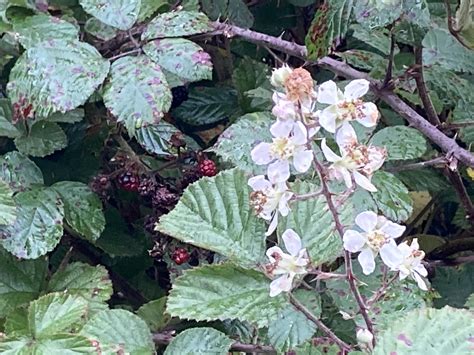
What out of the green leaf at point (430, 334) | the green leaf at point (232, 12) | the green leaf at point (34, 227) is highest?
the green leaf at point (232, 12)

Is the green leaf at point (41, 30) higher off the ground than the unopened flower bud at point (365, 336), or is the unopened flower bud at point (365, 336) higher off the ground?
the green leaf at point (41, 30)

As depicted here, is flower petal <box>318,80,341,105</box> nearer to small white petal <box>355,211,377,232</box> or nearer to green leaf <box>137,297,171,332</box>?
small white petal <box>355,211,377,232</box>

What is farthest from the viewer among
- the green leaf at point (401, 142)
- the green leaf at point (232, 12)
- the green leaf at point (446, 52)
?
the green leaf at point (232, 12)

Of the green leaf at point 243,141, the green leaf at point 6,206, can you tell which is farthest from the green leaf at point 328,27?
the green leaf at point 6,206

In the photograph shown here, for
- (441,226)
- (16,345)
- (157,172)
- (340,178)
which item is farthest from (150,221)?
(441,226)

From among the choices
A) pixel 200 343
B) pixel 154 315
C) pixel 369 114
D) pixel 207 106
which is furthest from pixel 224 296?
pixel 207 106

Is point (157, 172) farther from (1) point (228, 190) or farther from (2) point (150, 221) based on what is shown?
(1) point (228, 190)

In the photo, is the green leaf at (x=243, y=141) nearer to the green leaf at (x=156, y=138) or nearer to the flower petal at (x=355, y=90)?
the green leaf at (x=156, y=138)

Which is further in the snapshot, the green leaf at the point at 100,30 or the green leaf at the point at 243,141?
the green leaf at the point at 100,30
